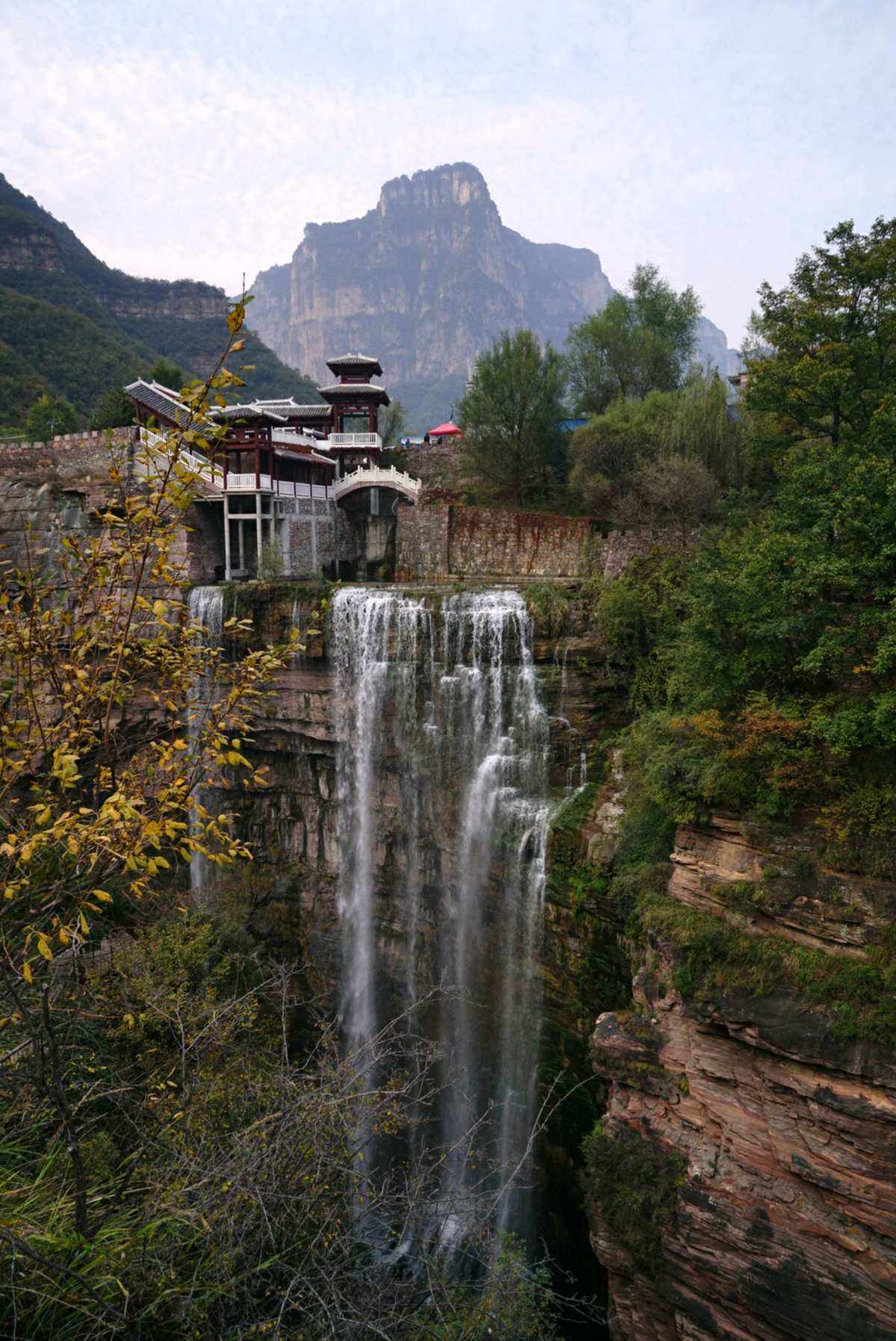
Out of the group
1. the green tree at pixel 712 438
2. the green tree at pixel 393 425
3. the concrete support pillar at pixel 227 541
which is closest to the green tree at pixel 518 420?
the green tree at pixel 712 438

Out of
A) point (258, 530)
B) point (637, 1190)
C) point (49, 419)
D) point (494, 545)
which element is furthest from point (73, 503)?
point (637, 1190)

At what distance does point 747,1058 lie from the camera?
11211mm

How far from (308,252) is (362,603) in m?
181

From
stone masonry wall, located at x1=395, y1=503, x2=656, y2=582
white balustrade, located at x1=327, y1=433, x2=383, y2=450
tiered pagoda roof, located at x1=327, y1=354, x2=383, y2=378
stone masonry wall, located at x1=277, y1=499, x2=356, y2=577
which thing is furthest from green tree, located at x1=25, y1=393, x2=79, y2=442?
stone masonry wall, located at x1=395, y1=503, x2=656, y2=582

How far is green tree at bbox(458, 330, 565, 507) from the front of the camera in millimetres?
26922

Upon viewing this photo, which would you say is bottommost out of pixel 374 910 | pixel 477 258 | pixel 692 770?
pixel 374 910

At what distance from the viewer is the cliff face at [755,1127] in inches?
388

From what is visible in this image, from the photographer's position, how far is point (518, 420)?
27.1 meters

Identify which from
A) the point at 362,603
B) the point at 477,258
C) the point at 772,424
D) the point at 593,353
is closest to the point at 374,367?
the point at 593,353

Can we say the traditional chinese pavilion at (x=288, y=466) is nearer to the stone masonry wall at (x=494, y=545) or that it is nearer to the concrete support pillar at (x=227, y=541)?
the concrete support pillar at (x=227, y=541)

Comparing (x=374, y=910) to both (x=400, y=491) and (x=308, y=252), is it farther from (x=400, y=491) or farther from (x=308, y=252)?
(x=308, y=252)

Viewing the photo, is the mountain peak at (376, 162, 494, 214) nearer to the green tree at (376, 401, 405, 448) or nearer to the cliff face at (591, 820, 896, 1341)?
the green tree at (376, 401, 405, 448)

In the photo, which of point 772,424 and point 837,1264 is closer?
point 837,1264

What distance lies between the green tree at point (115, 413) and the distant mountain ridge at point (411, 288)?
116938mm
